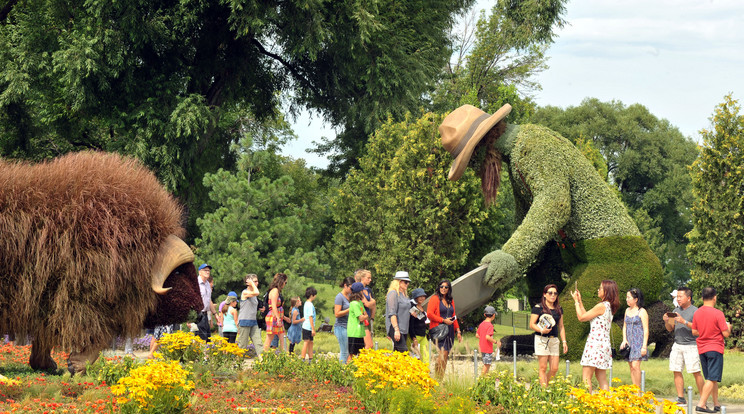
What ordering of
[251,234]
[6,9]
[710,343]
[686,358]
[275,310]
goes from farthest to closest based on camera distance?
[6,9], [251,234], [275,310], [686,358], [710,343]

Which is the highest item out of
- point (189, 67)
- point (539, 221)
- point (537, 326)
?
point (189, 67)

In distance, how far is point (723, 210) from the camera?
17969 mm

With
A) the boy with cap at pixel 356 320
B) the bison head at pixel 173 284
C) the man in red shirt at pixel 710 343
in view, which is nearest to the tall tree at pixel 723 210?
the man in red shirt at pixel 710 343

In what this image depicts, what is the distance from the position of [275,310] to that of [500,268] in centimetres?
398

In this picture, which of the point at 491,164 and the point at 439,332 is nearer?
the point at 439,332

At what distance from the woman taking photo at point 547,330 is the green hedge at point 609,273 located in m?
3.93

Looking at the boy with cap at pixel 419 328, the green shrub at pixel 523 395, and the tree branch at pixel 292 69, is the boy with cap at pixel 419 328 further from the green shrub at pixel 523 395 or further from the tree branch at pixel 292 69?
the tree branch at pixel 292 69

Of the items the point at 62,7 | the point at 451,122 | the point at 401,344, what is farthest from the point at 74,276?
the point at 62,7

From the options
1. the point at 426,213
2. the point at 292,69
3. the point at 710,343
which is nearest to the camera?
the point at 710,343

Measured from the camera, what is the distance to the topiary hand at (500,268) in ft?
43.2

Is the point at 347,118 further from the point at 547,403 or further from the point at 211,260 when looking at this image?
the point at 547,403

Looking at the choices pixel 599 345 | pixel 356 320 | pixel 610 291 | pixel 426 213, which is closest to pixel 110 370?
pixel 356 320

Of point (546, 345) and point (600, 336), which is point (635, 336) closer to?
point (600, 336)

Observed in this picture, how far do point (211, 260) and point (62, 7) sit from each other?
9.03 metres
